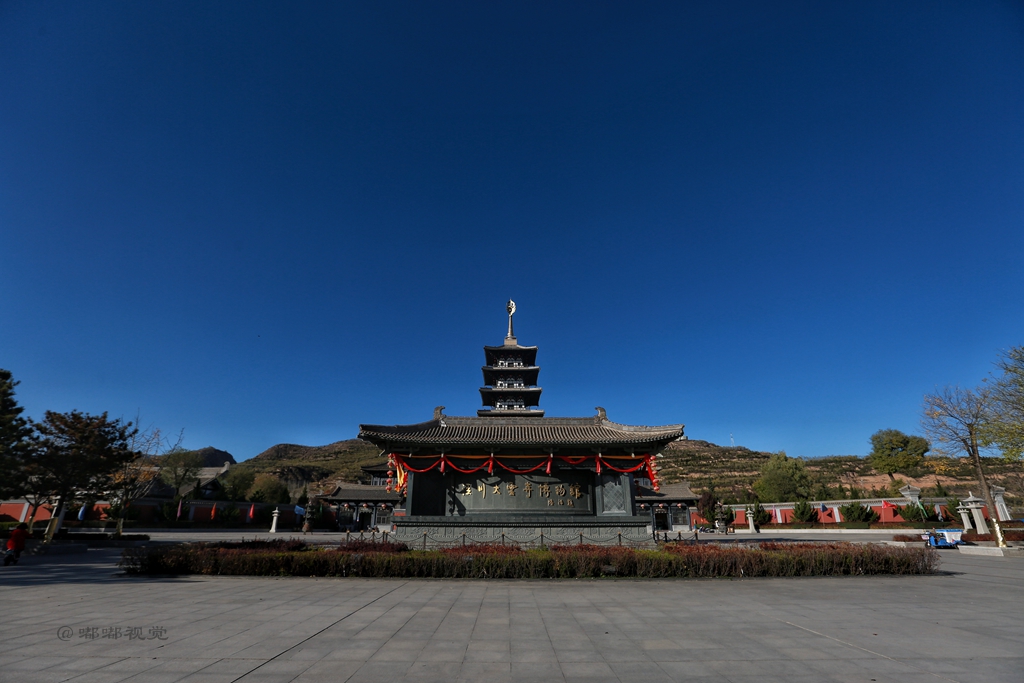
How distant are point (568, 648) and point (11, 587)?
14.9 m

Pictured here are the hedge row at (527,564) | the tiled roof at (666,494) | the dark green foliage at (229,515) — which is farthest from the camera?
the dark green foliage at (229,515)

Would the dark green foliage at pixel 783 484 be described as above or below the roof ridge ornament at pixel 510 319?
below

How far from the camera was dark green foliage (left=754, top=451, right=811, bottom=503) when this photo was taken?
60.8 metres

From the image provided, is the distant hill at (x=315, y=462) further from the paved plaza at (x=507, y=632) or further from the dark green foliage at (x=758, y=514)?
the paved plaza at (x=507, y=632)

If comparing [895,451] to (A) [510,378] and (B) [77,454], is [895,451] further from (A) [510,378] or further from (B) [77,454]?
(B) [77,454]

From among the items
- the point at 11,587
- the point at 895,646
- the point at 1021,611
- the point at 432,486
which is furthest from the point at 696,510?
the point at 11,587

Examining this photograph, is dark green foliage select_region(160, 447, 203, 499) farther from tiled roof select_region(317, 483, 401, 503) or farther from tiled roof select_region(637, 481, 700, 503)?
tiled roof select_region(637, 481, 700, 503)

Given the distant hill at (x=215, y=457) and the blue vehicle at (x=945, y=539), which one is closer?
the blue vehicle at (x=945, y=539)

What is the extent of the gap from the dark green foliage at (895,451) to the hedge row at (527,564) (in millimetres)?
77061

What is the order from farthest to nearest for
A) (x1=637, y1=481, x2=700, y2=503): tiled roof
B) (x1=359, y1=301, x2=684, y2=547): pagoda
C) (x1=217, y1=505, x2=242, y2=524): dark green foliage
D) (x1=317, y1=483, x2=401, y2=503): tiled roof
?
1. (x1=217, y1=505, x2=242, y2=524): dark green foliage
2. (x1=317, y1=483, x2=401, y2=503): tiled roof
3. (x1=637, y1=481, x2=700, y2=503): tiled roof
4. (x1=359, y1=301, x2=684, y2=547): pagoda

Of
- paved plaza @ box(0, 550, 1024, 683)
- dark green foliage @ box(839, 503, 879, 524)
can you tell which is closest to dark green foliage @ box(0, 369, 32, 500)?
paved plaza @ box(0, 550, 1024, 683)

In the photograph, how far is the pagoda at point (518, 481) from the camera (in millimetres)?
21406

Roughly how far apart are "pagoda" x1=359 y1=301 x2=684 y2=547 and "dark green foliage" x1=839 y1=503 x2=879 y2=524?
113 feet

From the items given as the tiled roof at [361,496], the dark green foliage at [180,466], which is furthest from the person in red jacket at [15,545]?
the dark green foliage at [180,466]
